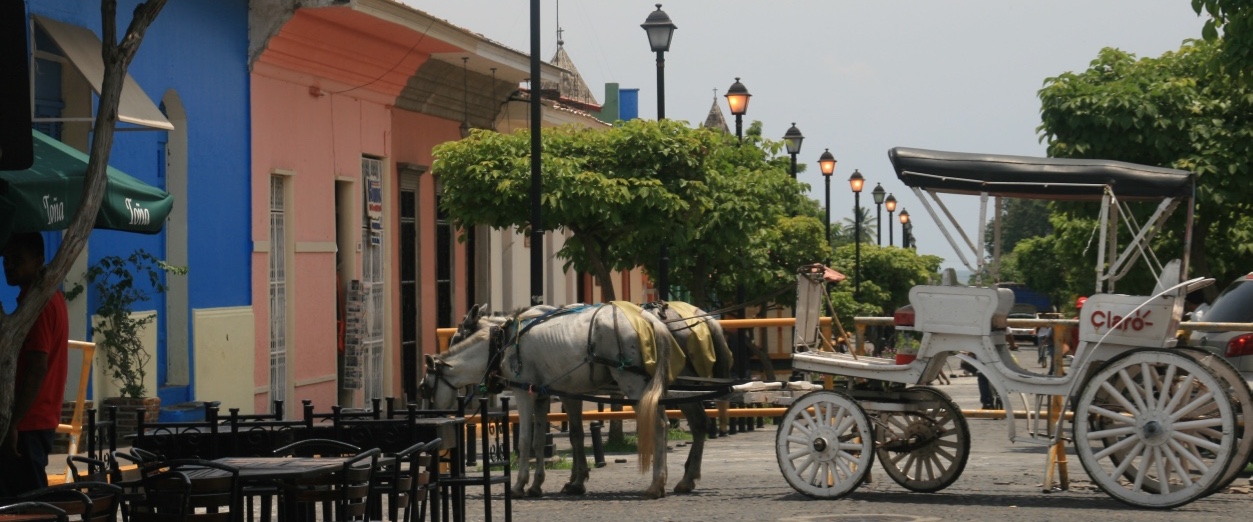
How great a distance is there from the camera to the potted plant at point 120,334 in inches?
617

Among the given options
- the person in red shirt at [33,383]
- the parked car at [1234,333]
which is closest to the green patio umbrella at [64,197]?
the person in red shirt at [33,383]

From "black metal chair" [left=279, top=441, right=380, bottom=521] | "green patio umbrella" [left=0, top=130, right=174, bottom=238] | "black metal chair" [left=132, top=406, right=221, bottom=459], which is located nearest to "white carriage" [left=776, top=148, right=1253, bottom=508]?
"green patio umbrella" [left=0, top=130, right=174, bottom=238]

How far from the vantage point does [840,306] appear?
5019 centimetres

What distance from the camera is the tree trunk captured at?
655 cm

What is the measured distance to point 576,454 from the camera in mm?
13648

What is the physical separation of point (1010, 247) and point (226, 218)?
135 metres

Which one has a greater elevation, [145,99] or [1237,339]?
[145,99]

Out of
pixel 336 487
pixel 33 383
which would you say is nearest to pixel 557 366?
pixel 33 383

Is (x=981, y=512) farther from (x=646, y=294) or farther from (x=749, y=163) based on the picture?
(x=646, y=294)

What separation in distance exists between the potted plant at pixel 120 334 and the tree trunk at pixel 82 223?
29.6 ft

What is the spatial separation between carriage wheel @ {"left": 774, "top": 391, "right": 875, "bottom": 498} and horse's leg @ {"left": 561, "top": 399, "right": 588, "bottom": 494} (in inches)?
64.2

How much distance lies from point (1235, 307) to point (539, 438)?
6933 mm

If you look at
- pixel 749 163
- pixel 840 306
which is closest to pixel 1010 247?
pixel 840 306

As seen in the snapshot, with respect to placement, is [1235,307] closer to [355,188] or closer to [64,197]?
[355,188]
